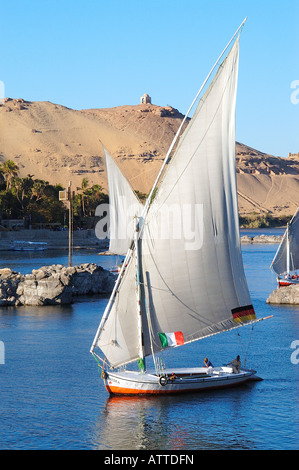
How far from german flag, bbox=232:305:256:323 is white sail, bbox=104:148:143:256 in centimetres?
3202

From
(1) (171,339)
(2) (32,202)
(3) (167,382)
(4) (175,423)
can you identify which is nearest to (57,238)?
(2) (32,202)

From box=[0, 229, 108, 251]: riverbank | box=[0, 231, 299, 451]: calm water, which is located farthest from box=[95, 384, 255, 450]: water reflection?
box=[0, 229, 108, 251]: riverbank

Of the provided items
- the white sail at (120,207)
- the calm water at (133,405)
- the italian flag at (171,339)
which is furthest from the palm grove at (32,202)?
the italian flag at (171,339)

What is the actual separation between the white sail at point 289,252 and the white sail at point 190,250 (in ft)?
99.8

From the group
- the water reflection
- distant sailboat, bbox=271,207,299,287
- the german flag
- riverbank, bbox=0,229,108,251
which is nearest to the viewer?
the water reflection

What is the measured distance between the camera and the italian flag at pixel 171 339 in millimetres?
25359

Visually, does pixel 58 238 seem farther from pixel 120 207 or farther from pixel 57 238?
pixel 120 207

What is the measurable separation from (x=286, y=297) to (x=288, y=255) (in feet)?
27.8

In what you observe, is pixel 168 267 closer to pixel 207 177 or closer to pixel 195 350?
pixel 207 177

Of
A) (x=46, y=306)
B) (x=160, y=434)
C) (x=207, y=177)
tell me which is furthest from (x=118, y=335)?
(x=46, y=306)

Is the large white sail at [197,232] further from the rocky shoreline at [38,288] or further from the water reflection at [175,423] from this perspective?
the rocky shoreline at [38,288]

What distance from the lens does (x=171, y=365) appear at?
31.0 metres

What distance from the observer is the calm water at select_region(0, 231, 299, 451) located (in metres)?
21.7

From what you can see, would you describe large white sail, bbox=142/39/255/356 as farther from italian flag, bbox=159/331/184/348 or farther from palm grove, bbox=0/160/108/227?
palm grove, bbox=0/160/108/227
